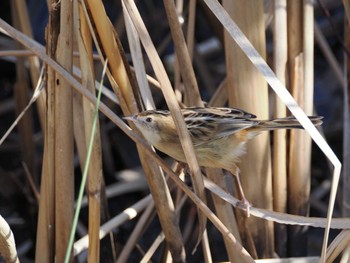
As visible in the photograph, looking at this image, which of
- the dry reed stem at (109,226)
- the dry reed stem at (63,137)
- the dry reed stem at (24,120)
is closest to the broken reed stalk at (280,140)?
the dry reed stem at (109,226)

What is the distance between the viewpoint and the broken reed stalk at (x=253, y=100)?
279 cm

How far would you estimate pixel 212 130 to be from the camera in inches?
113

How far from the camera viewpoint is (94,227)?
8.73ft

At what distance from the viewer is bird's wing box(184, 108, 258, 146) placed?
2.79 m

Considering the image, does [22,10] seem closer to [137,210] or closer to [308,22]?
[137,210]

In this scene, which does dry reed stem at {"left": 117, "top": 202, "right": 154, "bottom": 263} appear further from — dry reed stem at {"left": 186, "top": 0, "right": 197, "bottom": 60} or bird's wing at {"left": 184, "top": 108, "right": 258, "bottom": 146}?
dry reed stem at {"left": 186, "top": 0, "right": 197, "bottom": 60}

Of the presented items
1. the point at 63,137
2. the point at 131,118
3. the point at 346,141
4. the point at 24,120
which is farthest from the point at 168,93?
the point at 24,120

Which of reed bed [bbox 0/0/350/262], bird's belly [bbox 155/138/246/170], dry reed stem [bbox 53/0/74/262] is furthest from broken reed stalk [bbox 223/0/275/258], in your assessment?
dry reed stem [bbox 53/0/74/262]

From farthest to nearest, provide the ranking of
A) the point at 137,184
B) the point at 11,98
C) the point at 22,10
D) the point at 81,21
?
the point at 11,98
the point at 137,184
the point at 22,10
the point at 81,21

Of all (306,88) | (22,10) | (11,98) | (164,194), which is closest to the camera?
(164,194)

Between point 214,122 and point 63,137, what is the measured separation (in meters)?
0.61

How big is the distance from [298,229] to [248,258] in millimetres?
949

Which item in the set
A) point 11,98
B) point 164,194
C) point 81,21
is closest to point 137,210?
point 164,194

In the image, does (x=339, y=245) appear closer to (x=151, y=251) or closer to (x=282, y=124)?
(x=282, y=124)
